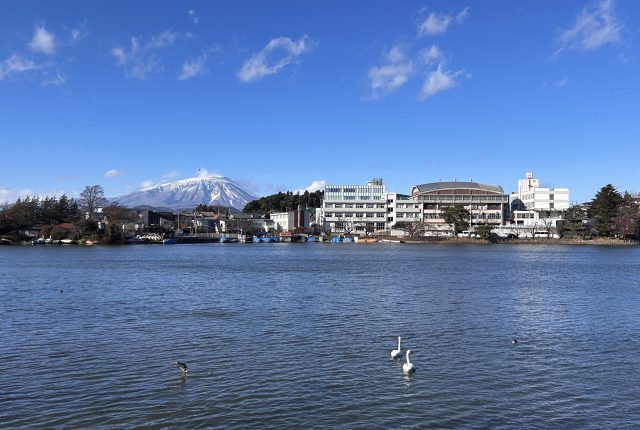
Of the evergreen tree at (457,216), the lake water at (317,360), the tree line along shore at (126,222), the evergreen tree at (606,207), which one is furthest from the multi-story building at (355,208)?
the lake water at (317,360)

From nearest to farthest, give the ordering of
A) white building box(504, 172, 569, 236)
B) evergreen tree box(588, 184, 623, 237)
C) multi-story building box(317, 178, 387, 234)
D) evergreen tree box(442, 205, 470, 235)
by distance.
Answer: evergreen tree box(588, 184, 623, 237)
evergreen tree box(442, 205, 470, 235)
white building box(504, 172, 569, 236)
multi-story building box(317, 178, 387, 234)

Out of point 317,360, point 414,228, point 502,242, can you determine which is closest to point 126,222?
point 414,228

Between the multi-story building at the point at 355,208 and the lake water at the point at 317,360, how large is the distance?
105 m

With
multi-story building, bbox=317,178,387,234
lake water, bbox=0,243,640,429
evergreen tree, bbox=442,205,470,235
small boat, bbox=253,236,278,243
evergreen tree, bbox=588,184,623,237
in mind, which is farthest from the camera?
small boat, bbox=253,236,278,243

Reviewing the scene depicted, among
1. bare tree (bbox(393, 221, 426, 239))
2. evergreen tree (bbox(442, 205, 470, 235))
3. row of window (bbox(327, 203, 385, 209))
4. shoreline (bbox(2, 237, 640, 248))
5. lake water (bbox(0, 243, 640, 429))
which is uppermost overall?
row of window (bbox(327, 203, 385, 209))

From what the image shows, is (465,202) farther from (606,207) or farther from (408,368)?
(408,368)

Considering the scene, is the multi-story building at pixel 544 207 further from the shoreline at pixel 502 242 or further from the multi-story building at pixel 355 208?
the multi-story building at pixel 355 208

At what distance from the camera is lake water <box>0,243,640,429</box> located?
34.2 feet

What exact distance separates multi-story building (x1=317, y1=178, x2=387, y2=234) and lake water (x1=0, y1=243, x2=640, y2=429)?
105 metres

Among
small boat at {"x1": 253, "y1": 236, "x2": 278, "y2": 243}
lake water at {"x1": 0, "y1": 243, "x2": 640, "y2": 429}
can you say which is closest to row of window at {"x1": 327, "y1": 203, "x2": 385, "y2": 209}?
small boat at {"x1": 253, "y1": 236, "x2": 278, "y2": 243}

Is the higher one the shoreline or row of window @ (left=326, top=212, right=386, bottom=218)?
row of window @ (left=326, top=212, right=386, bottom=218)

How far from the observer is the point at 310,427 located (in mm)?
9820

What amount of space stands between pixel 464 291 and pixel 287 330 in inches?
577

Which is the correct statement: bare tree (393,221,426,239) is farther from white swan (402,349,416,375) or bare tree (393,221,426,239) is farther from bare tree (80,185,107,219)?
white swan (402,349,416,375)
